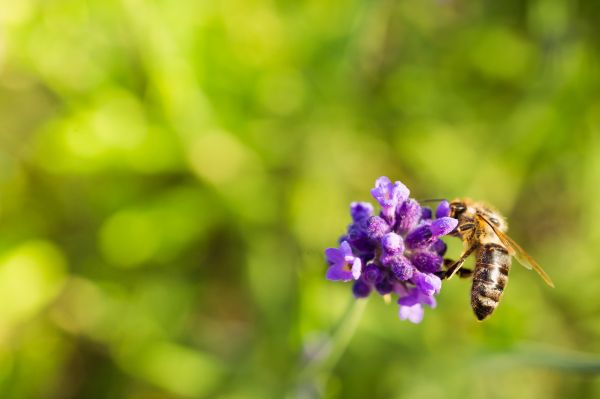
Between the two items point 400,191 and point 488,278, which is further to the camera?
point 488,278

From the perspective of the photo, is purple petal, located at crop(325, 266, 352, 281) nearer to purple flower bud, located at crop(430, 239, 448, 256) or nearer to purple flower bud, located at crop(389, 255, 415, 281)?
purple flower bud, located at crop(389, 255, 415, 281)

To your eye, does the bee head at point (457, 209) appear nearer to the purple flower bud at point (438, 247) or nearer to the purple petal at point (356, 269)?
the purple flower bud at point (438, 247)

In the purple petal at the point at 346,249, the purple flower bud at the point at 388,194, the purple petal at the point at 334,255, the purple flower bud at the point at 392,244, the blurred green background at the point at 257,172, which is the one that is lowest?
the purple petal at the point at 346,249

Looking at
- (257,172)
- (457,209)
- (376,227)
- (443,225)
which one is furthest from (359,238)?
(257,172)

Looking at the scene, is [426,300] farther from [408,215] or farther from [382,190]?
[382,190]

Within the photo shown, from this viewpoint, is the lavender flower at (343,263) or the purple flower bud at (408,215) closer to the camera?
the lavender flower at (343,263)

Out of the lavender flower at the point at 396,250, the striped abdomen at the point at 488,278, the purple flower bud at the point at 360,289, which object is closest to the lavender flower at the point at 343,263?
the lavender flower at the point at 396,250
